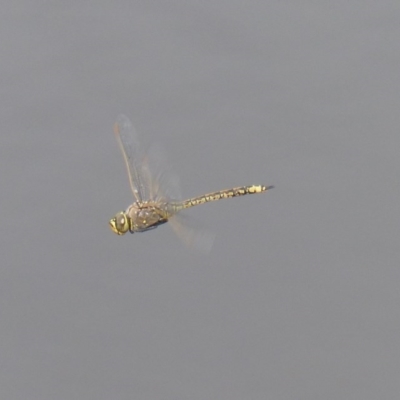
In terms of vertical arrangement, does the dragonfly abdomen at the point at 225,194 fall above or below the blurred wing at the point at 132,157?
below

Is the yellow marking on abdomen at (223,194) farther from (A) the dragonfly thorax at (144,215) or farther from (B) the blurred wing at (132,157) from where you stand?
(B) the blurred wing at (132,157)

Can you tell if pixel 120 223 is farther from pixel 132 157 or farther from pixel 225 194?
pixel 225 194

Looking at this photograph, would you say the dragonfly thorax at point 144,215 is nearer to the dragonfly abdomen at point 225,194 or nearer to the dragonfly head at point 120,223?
the dragonfly head at point 120,223

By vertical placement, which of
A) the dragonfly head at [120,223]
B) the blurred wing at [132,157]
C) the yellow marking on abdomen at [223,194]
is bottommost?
the dragonfly head at [120,223]

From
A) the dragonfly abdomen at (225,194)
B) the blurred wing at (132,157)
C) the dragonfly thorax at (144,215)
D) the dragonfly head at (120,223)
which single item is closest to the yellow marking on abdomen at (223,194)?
the dragonfly abdomen at (225,194)

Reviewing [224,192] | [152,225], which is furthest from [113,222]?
[224,192]

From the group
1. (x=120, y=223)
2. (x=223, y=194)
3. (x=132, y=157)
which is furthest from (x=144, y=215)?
(x=223, y=194)

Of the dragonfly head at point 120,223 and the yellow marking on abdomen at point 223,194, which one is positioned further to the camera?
the yellow marking on abdomen at point 223,194

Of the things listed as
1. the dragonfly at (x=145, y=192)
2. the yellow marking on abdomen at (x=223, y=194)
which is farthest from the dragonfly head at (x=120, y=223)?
the yellow marking on abdomen at (x=223, y=194)

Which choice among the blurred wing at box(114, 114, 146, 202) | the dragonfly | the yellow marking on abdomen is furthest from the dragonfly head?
the yellow marking on abdomen

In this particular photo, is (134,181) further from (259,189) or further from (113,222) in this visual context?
(259,189)
